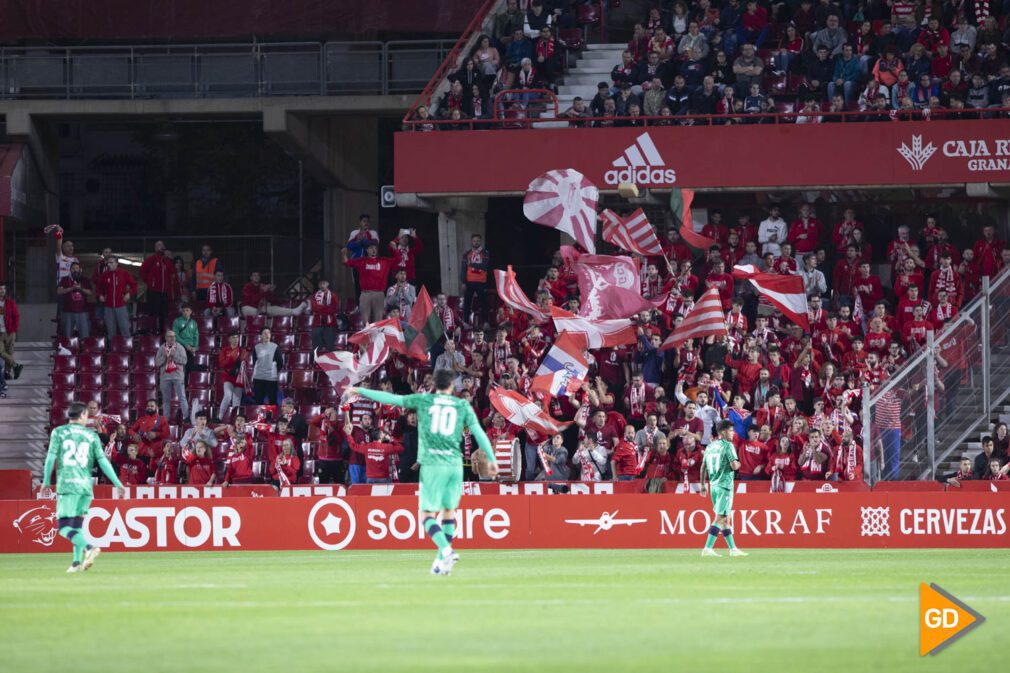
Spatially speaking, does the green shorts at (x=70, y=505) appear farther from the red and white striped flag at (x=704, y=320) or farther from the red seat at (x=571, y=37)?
the red seat at (x=571, y=37)

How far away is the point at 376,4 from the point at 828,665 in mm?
27025

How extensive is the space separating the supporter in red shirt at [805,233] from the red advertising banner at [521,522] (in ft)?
21.0

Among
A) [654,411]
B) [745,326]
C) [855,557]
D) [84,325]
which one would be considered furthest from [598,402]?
[84,325]

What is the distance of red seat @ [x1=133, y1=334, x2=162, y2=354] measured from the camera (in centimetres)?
3116

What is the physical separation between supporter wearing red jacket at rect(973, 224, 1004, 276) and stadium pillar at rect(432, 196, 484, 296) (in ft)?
33.0

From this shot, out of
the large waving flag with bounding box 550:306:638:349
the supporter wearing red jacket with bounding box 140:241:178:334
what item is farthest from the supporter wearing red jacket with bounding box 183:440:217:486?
the large waving flag with bounding box 550:306:638:349

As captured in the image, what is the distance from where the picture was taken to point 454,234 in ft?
106

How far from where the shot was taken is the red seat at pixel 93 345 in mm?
31500

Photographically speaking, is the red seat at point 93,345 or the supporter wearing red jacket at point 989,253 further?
the red seat at point 93,345

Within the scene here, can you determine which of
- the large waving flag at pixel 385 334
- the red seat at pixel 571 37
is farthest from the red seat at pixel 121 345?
the red seat at pixel 571 37

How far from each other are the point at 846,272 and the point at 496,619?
18.5m

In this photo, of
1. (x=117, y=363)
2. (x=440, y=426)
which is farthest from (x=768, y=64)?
(x=440, y=426)

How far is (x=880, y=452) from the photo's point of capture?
81.6ft

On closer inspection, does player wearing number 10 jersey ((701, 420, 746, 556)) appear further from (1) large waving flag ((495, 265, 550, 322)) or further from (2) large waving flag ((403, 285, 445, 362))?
(2) large waving flag ((403, 285, 445, 362))
